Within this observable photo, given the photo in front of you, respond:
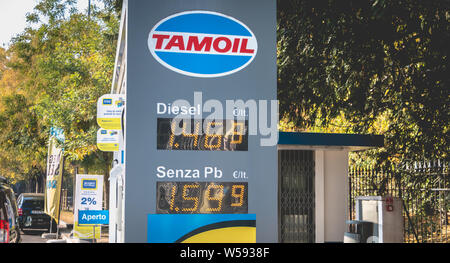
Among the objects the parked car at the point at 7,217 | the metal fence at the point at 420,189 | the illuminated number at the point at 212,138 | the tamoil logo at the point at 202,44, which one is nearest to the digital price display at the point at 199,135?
the illuminated number at the point at 212,138

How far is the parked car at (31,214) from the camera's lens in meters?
25.6

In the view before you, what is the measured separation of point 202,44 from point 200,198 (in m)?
2.01

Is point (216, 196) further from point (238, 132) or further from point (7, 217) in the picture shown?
point (7, 217)

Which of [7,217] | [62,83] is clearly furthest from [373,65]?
[62,83]

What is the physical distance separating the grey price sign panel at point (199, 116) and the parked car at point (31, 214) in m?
21.5

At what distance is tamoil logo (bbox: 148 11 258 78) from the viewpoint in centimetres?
660

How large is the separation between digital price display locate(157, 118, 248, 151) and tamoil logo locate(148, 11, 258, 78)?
69cm

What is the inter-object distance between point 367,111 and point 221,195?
8557 mm

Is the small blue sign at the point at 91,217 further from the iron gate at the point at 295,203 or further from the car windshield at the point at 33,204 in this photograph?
the car windshield at the point at 33,204

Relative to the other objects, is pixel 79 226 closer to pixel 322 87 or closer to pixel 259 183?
pixel 322 87

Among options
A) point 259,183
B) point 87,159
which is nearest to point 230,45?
point 259,183

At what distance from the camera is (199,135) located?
255 inches
